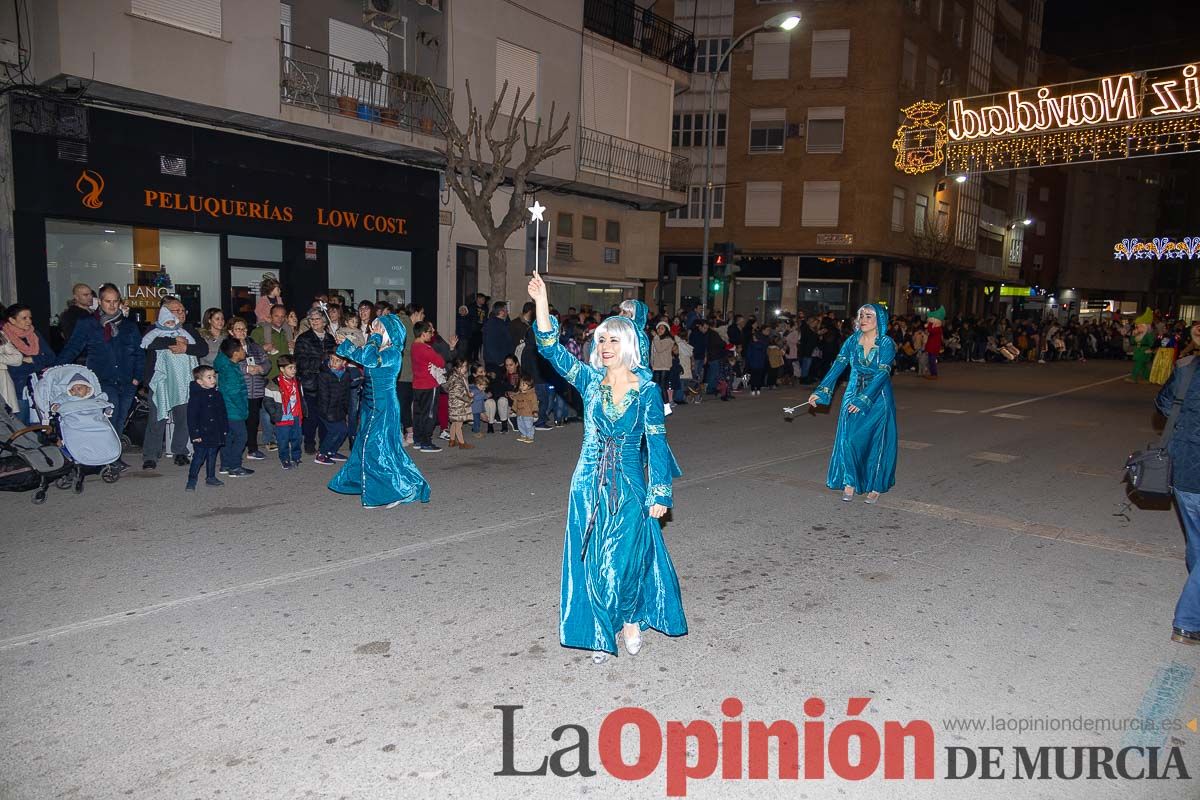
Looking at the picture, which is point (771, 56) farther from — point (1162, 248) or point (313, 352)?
point (313, 352)

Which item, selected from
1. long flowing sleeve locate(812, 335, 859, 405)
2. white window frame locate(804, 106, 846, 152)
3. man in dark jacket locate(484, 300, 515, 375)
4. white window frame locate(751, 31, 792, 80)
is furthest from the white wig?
white window frame locate(751, 31, 792, 80)

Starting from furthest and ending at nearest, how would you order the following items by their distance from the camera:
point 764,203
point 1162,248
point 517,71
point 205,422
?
point 1162,248
point 764,203
point 517,71
point 205,422

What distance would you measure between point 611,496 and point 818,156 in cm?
3504

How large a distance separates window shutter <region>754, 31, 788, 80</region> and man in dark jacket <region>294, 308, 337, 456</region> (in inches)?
1249

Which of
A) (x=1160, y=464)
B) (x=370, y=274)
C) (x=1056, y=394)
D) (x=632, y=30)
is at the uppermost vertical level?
(x=632, y=30)

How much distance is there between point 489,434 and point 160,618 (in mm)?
7438

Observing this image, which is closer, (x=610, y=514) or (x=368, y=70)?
(x=610, y=514)

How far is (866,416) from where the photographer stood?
8.37 metres

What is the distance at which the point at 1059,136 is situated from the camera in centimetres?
1809

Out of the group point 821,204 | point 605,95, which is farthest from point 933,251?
point 605,95

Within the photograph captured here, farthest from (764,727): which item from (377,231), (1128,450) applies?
(377,231)

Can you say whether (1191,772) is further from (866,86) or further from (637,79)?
(866,86)

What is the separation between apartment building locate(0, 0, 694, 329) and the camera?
13102 mm

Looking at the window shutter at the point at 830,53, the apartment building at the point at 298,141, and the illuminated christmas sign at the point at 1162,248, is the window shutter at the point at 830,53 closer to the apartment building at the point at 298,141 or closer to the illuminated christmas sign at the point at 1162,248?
the apartment building at the point at 298,141
